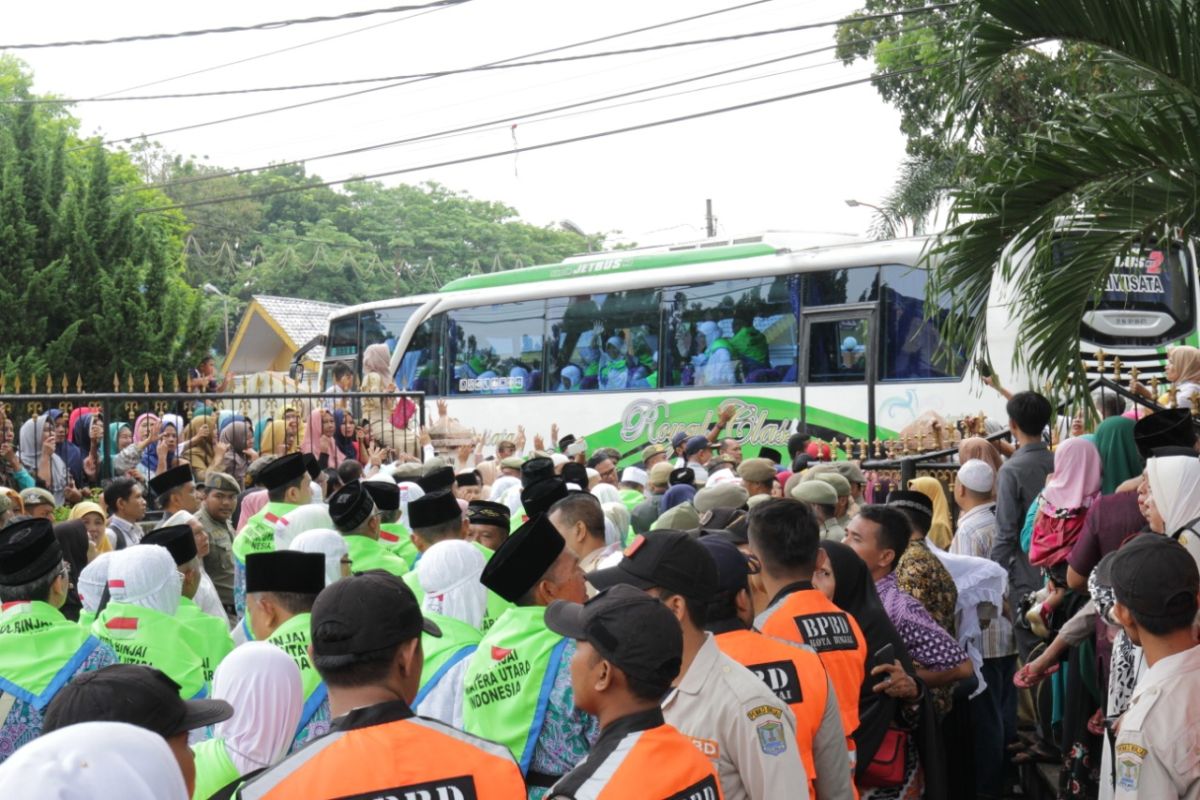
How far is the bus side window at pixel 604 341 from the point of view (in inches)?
762

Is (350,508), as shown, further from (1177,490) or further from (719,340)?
(719,340)

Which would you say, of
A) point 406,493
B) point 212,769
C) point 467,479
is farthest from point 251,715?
point 467,479

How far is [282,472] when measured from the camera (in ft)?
24.7

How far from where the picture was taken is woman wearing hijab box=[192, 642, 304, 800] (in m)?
3.75

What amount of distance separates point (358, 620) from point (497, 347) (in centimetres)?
1855

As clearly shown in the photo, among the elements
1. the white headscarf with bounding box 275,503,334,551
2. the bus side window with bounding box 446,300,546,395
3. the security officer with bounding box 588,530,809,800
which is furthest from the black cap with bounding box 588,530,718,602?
the bus side window with bounding box 446,300,546,395

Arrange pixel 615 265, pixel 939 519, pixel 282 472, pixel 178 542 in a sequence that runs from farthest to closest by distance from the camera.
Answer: pixel 615 265 → pixel 939 519 → pixel 282 472 → pixel 178 542

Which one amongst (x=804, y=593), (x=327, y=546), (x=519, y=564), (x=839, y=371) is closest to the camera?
(x=519, y=564)

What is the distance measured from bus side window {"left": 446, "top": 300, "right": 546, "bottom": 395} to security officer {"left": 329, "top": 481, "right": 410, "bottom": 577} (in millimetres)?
14050

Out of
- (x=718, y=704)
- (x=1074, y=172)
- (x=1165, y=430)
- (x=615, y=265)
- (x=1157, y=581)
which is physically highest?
(x=615, y=265)

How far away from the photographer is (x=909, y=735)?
515cm

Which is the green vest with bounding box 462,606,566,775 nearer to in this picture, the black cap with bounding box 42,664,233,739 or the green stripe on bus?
the black cap with bounding box 42,664,233,739

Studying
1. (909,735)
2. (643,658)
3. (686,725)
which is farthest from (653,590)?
(909,735)

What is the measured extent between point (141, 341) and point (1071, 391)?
17024 mm
